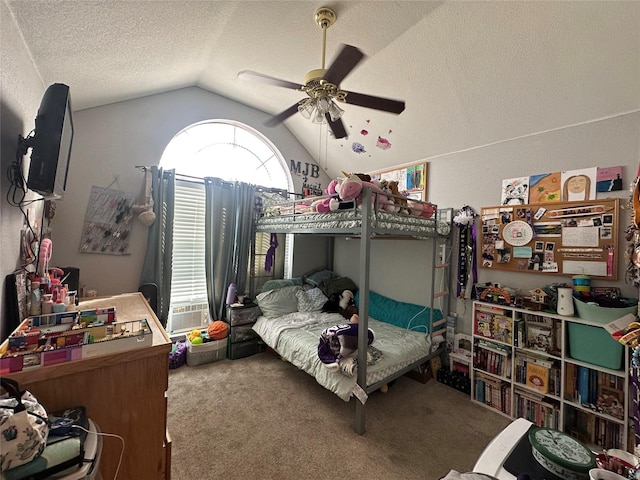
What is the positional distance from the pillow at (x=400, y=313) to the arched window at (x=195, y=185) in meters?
1.79

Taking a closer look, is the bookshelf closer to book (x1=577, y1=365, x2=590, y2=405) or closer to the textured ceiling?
book (x1=577, y1=365, x2=590, y2=405)

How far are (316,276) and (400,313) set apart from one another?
1455mm

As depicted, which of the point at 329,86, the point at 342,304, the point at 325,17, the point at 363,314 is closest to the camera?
the point at 329,86

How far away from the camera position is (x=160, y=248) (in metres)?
2.98

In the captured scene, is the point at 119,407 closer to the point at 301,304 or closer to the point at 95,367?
the point at 95,367

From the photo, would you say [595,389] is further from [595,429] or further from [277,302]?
[277,302]

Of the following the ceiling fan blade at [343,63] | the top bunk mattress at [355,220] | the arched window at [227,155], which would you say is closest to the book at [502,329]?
the top bunk mattress at [355,220]

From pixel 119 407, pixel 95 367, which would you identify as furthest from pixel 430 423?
pixel 95 367

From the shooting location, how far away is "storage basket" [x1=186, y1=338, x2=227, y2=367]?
303 centimetres

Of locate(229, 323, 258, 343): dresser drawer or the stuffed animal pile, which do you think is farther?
locate(229, 323, 258, 343): dresser drawer

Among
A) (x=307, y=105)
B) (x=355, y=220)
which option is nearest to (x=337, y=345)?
(x=355, y=220)

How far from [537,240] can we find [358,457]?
7.90 feet

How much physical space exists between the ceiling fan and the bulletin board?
170 centimetres

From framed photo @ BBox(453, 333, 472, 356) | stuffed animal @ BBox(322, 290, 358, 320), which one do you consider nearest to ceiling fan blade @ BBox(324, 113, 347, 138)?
stuffed animal @ BBox(322, 290, 358, 320)
